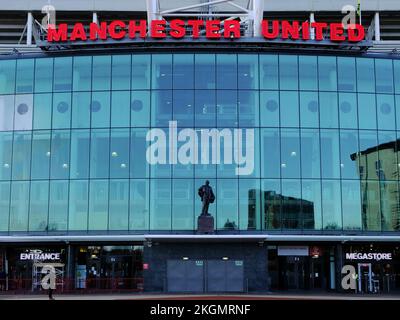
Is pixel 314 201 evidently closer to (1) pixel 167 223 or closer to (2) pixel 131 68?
(1) pixel 167 223

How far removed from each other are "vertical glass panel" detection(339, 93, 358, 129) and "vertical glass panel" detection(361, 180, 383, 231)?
447 cm

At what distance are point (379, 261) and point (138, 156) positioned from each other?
2005 cm

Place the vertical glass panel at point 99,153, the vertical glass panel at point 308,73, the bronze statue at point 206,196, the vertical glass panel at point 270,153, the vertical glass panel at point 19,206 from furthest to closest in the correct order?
the vertical glass panel at point 308,73
the vertical glass panel at point 19,206
the vertical glass panel at point 99,153
the vertical glass panel at point 270,153
the bronze statue at point 206,196

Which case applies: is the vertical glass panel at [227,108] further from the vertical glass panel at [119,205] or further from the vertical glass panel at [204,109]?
the vertical glass panel at [119,205]

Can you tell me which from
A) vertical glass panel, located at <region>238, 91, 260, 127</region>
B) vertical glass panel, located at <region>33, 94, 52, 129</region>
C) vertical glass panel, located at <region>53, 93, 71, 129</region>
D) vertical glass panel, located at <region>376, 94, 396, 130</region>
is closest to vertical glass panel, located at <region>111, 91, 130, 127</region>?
vertical glass panel, located at <region>53, 93, 71, 129</region>

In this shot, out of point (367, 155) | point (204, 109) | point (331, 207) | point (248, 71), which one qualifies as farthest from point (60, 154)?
point (367, 155)

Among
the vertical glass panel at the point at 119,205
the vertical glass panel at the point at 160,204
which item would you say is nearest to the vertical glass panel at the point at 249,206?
the vertical glass panel at the point at 160,204

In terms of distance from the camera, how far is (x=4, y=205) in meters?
44.9

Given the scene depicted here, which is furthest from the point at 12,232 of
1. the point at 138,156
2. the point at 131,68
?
the point at 131,68

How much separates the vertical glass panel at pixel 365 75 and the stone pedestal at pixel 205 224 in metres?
15.2

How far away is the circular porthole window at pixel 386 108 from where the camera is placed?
45.6 m

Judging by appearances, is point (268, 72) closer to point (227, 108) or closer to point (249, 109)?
point (249, 109)

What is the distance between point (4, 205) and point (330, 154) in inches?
971

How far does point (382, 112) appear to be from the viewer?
45.5 meters
